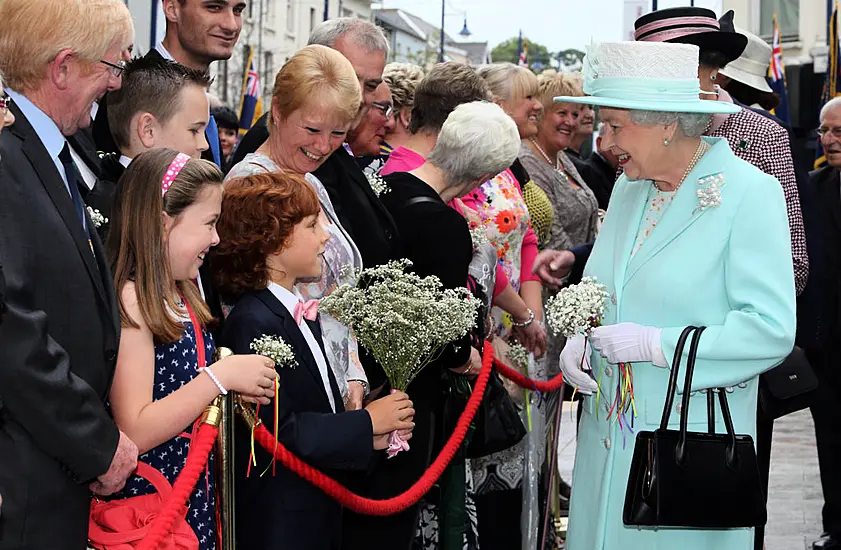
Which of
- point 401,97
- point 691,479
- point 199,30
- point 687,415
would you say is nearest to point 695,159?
point 687,415

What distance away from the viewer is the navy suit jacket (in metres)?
3.95

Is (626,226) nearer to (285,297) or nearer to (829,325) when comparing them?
(285,297)

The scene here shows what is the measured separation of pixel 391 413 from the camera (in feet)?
13.9

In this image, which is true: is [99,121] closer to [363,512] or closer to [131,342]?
[131,342]

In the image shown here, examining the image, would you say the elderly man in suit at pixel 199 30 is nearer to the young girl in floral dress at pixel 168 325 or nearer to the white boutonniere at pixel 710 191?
the young girl in floral dress at pixel 168 325

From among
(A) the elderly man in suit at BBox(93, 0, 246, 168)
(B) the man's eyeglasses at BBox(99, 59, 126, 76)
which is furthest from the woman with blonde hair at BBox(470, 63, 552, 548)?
(B) the man's eyeglasses at BBox(99, 59, 126, 76)

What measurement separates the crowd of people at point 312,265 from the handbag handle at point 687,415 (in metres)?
0.03

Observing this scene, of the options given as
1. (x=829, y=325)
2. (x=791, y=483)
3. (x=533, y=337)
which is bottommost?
(x=791, y=483)

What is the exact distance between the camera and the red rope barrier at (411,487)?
394 cm

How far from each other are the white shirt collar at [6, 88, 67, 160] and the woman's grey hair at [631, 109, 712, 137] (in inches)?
77.3

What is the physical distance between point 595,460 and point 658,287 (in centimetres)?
70

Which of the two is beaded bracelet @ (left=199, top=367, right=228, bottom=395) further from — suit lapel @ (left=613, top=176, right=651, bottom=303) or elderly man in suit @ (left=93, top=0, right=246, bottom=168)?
elderly man in suit @ (left=93, top=0, right=246, bottom=168)

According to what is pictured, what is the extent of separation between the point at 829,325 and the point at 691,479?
14.6 ft

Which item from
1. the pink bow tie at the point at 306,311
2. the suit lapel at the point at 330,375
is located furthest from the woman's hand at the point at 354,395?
the pink bow tie at the point at 306,311
